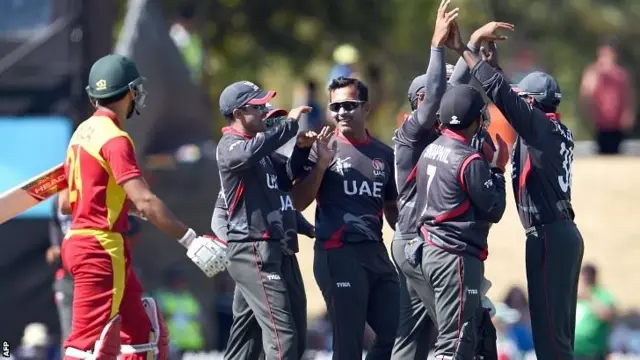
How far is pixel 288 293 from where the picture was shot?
1005 cm

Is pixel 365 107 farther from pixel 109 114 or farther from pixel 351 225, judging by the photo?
pixel 109 114

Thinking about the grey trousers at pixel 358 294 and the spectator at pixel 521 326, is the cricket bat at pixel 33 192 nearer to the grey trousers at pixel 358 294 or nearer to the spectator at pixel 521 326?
the grey trousers at pixel 358 294

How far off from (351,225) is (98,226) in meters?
1.72

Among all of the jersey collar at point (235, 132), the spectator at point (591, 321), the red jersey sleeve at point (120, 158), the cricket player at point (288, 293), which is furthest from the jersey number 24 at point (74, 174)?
the spectator at point (591, 321)

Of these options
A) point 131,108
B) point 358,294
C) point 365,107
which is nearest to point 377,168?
point 365,107

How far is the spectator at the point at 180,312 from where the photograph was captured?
1570 cm

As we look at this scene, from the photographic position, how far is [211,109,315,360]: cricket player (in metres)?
10.1

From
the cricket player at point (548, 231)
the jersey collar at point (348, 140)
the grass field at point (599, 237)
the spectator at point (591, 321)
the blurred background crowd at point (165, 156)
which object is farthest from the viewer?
the grass field at point (599, 237)

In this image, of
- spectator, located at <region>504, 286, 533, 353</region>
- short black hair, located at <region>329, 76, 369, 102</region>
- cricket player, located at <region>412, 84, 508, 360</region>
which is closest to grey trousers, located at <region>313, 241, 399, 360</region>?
cricket player, located at <region>412, 84, 508, 360</region>

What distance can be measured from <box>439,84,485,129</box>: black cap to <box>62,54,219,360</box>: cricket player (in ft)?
5.34

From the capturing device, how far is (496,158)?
9.96m

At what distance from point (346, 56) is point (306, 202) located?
6.85 metres

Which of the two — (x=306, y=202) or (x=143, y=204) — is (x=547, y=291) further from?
(x=143, y=204)

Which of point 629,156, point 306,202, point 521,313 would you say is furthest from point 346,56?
point 306,202
